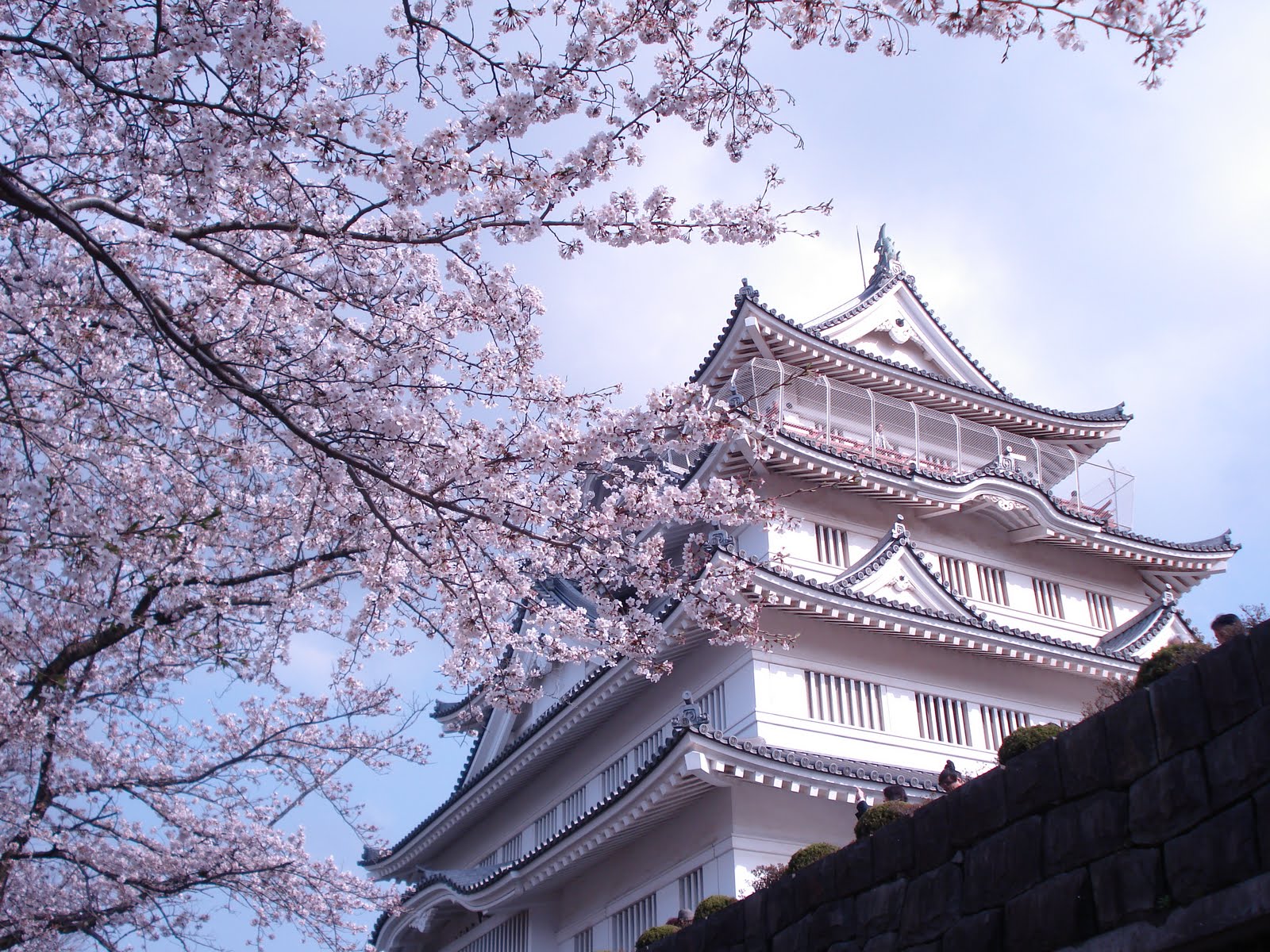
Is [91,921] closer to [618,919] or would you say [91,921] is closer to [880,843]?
[618,919]

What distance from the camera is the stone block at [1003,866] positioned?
600cm

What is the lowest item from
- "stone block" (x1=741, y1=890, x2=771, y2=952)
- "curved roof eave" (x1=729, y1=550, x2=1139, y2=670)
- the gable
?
"stone block" (x1=741, y1=890, x2=771, y2=952)

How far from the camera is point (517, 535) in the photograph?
24.1 ft

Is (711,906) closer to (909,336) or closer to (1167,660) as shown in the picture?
(1167,660)

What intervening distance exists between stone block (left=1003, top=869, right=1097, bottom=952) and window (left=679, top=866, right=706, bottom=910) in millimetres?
7150

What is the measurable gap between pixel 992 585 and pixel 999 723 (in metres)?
2.84

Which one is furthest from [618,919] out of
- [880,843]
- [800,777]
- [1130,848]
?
[1130,848]

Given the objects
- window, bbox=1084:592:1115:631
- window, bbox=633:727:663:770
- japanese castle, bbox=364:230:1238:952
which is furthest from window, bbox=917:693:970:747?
window, bbox=1084:592:1115:631

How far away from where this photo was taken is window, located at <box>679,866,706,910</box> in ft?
41.6

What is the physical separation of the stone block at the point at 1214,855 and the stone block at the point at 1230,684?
41cm

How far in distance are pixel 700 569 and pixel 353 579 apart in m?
3.80

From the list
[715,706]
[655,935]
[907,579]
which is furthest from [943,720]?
[655,935]

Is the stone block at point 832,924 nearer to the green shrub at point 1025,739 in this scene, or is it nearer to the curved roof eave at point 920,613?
the green shrub at point 1025,739

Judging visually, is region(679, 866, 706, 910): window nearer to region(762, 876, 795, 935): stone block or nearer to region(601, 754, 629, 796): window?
region(601, 754, 629, 796): window
